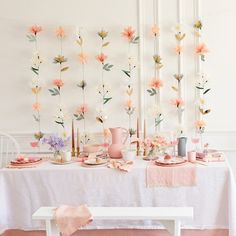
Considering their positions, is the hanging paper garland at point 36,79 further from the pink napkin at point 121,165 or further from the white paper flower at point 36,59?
the pink napkin at point 121,165

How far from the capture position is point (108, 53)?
12.0 feet

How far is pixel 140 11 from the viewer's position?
3611 millimetres

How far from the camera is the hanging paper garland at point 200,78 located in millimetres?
3557

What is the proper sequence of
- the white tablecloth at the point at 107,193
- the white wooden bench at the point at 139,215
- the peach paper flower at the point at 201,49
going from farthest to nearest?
the peach paper flower at the point at 201,49, the white tablecloth at the point at 107,193, the white wooden bench at the point at 139,215

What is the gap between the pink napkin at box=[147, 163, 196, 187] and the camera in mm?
2678

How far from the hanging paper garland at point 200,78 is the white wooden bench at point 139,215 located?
1.29 m

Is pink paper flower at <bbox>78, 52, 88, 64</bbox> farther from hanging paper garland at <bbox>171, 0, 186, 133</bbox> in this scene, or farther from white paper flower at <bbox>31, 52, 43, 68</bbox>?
hanging paper garland at <bbox>171, 0, 186, 133</bbox>

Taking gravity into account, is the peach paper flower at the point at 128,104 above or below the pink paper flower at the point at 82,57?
below

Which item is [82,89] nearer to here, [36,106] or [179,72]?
[36,106]

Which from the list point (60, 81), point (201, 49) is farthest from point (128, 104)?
point (201, 49)

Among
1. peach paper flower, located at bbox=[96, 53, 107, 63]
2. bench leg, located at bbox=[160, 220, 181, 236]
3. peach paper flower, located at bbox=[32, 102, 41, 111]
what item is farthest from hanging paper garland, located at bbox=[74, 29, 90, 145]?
bench leg, located at bbox=[160, 220, 181, 236]

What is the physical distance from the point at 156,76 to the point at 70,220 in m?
1.73

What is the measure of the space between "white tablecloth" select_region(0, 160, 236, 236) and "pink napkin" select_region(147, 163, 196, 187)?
0.11 feet

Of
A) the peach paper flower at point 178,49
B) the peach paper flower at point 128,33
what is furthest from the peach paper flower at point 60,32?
the peach paper flower at point 178,49
